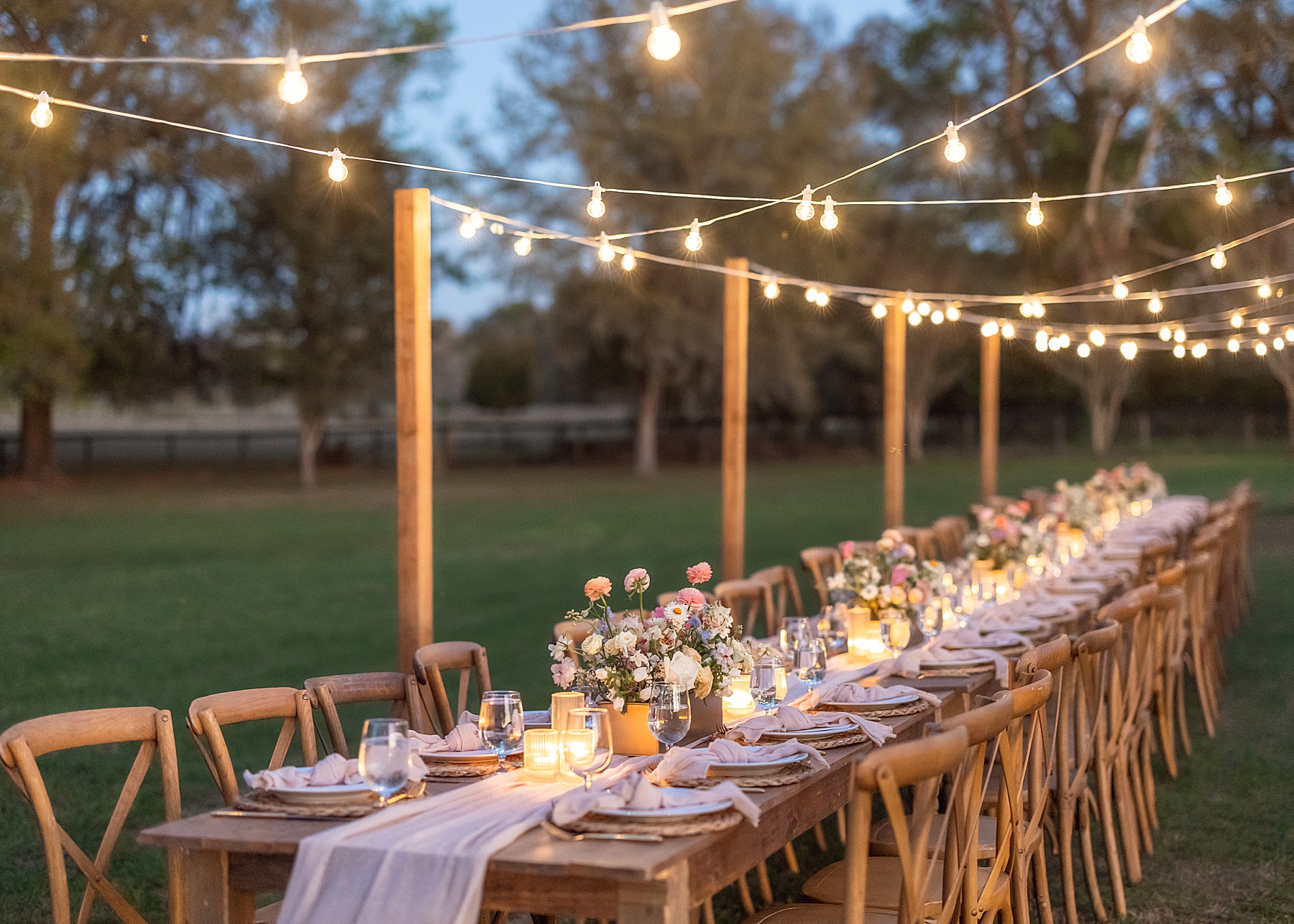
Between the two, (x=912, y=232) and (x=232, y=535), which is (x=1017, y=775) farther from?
(x=912, y=232)

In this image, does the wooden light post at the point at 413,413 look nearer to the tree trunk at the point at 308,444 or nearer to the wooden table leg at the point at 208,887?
the wooden table leg at the point at 208,887

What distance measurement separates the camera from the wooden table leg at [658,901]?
254 cm

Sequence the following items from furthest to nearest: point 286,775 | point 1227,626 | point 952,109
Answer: point 952,109, point 1227,626, point 286,775

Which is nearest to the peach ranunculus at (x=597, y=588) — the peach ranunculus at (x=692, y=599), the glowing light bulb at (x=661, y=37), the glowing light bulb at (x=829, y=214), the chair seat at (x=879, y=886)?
the peach ranunculus at (x=692, y=599)

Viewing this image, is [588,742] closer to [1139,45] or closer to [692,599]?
[692,599]

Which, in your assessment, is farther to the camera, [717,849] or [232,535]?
[232,535]

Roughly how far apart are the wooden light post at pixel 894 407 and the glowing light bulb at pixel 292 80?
674cm

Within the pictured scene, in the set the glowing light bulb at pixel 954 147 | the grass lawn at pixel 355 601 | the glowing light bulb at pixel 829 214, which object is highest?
the glowing light bulb at pixel 954 147

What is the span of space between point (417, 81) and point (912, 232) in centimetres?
1410

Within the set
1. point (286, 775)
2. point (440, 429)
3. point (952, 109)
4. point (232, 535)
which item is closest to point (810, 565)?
point (286, 775)

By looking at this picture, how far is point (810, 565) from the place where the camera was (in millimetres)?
7918

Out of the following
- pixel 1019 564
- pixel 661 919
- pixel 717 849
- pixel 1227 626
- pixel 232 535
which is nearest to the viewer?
pixel 661 919

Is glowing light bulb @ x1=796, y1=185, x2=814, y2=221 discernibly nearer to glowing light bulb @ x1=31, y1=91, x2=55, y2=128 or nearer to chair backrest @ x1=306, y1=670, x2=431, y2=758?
chair backrest @ x1=306, y1=670, x2=431, y2=758

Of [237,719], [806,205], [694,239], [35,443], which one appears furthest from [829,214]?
[35,443]
